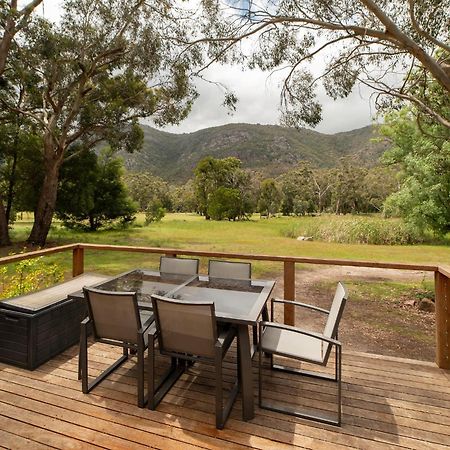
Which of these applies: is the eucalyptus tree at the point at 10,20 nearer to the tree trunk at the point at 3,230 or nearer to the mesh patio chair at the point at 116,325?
the tree trunk at the point at 3,230

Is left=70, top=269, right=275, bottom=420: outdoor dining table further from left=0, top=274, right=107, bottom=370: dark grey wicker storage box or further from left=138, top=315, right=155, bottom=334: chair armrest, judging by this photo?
left=0, top=274, right=107, bottom=370: dark grey wicker storage box

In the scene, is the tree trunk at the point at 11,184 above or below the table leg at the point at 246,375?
above

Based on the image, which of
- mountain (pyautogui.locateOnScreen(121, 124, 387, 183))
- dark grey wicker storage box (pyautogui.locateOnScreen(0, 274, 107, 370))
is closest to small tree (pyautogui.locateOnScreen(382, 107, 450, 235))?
dark grey wicker storage box (pyautogui.locateOnScreen(0, 274, 107, 370))

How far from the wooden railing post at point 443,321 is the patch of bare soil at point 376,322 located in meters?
1.74

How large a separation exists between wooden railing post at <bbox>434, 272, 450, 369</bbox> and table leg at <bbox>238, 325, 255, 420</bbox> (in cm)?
193

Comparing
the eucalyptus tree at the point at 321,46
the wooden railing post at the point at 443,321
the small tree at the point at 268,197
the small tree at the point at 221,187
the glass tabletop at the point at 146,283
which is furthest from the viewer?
the small tree at the point at 268,197

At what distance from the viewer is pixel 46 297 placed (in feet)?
10.2

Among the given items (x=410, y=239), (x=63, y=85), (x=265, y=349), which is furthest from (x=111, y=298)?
(x=410, y=239)

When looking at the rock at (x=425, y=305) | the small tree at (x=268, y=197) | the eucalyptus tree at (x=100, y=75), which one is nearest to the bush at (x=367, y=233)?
the rock at (x=425, y=305)

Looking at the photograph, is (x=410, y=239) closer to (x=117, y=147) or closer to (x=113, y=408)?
(x=117, y=147)

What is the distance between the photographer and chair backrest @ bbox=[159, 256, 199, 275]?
138 inches

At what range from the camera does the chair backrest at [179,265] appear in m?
3.50

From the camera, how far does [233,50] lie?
8234 mm

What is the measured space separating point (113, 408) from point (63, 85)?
14123 mm
